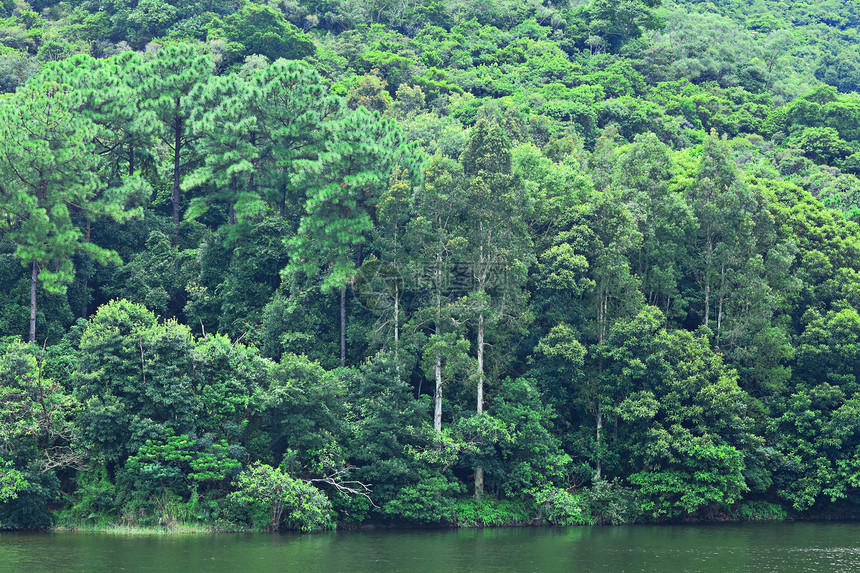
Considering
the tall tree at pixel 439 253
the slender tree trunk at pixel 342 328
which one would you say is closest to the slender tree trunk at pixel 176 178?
the slender tree trunk at pixel 342 328

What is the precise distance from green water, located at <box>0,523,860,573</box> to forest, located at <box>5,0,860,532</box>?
1982 millimetres

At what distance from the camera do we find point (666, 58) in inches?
3201

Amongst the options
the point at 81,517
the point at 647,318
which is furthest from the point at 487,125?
the point at 81,517

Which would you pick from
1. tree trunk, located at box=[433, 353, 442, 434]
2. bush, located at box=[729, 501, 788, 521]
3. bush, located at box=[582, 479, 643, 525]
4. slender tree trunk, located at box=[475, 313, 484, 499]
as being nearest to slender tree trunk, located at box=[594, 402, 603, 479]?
bush, located at box=[582, 479, 643, 525]

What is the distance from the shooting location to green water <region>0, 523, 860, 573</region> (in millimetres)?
29062

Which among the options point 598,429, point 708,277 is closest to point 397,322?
point 598,429

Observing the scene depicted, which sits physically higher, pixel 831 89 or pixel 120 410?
pixel 831 89

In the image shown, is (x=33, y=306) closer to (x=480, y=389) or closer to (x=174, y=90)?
(x=174, y=90)

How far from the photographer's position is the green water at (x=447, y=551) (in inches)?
1144

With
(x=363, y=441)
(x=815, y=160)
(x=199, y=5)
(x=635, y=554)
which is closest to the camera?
(x=635, y=554)

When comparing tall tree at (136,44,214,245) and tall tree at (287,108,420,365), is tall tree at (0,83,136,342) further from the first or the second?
tall tree at (287,108,420,365)

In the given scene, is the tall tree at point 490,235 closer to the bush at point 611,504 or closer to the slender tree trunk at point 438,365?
the slender tree trunk at point 438,365

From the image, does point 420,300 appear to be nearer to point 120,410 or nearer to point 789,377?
point 120,410

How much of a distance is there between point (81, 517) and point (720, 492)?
24.1 metres
